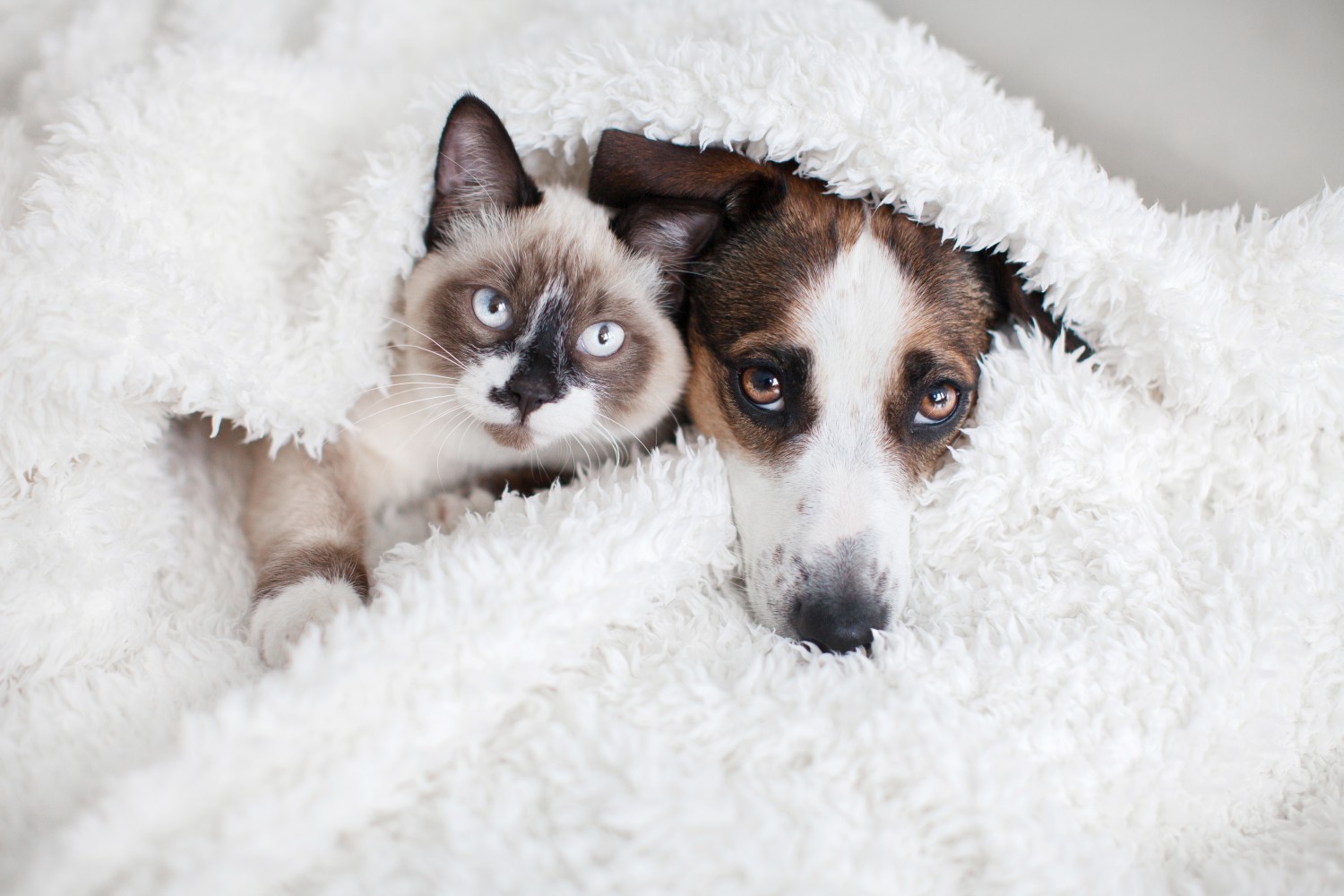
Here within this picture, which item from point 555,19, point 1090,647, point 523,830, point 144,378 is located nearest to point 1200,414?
point 1090,647

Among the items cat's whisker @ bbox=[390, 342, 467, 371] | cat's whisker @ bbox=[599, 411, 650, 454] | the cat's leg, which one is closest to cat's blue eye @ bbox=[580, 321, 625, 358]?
cat's whisker @ bbox=[599, 411, 650, 454]

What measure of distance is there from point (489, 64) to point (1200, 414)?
1464mm

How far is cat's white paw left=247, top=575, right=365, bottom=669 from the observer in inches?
49.1

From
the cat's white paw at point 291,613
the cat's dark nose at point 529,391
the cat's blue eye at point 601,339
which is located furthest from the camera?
the cat's blue eye at point 601,339

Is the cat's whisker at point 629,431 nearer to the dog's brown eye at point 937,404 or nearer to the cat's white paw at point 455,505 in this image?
the cat's white paw at point 455,505

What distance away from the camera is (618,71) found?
154 cm

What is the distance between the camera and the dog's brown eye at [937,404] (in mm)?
1457

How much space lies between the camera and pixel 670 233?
155 centimetres

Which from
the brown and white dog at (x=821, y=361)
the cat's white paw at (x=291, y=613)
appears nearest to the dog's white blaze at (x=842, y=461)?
the brown and white dog at (x=821, y=361)

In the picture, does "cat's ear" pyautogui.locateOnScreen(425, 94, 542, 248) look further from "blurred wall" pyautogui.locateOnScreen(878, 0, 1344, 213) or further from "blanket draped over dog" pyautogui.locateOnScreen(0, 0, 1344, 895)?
"blurred wall" pyautogui.locateOnScreen(878, 0, 1344, 213)

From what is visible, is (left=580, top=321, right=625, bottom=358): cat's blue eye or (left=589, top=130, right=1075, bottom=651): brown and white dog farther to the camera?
(left=580, top=321, right=625, bottom=358): cat's blue eye

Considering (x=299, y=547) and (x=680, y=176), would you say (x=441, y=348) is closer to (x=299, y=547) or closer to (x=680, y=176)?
(x=299, y=547)

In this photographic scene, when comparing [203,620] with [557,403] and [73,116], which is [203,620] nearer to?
[557,403]

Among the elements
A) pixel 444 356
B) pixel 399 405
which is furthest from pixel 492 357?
pixel 399 405
